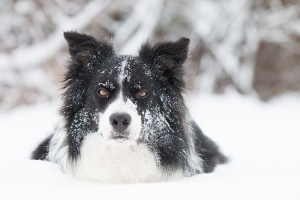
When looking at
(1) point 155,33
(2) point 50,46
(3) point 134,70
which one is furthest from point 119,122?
(1) point 155,33

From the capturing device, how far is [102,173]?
455 cm

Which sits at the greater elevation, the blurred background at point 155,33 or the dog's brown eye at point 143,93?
the blurred background at point 155,33

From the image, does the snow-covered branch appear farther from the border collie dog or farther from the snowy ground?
the border collie dog

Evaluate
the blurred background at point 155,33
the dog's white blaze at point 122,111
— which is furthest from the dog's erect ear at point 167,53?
the blurred background at point 155,33

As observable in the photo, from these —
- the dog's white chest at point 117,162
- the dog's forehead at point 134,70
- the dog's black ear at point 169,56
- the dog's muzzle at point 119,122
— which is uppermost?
the dog's black ear at point 169,56

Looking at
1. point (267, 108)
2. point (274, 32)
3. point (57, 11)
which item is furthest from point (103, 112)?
point (274, 32)

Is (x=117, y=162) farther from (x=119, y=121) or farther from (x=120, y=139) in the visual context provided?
(x=119, y=121)

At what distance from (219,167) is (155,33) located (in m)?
10.3

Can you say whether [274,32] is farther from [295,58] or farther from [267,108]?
[267,108]

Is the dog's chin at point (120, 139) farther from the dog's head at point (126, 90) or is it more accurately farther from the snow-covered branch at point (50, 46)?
the snow-covered branch at point (50, 46)

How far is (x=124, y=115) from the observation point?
13.6 feet

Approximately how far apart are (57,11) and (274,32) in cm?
800

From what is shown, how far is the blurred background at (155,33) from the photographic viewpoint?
14281 millimetres

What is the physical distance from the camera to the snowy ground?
3414mm
